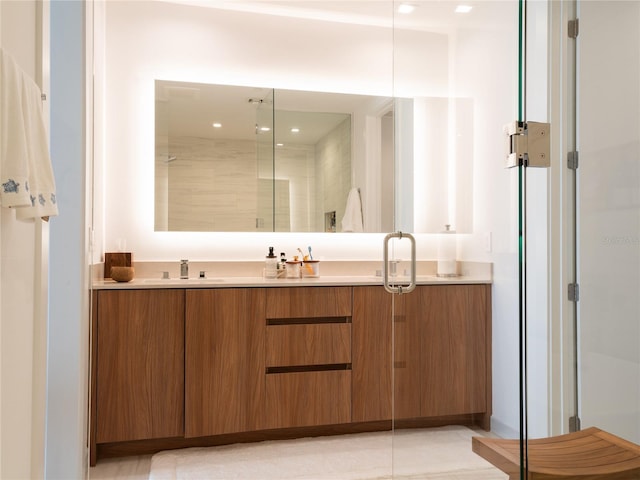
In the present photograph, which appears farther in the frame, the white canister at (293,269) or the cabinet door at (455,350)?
the white canister at (293,269)

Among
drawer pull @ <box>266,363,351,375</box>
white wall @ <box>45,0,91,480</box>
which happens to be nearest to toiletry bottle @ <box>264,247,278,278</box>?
drawer pull @ <box>266,363,351,375</box>

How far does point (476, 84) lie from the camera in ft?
4.65

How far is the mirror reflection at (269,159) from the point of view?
125 inches

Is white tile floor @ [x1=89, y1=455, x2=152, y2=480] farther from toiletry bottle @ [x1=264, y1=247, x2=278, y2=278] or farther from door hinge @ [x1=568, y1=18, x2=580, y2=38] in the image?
door hinge @ [x1=568, y1=18, x2=580, y2=38]

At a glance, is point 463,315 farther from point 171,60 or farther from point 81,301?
point 171,60

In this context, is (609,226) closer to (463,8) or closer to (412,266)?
(412,266)

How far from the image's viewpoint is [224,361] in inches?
105

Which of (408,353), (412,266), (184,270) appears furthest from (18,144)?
(184,270)

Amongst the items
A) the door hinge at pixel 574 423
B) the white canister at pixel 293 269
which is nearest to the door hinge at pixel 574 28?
the door hinge at pixel 574 423

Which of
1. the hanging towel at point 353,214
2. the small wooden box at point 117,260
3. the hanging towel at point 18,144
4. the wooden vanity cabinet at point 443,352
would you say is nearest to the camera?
Result: the hanging towel at point 18,144

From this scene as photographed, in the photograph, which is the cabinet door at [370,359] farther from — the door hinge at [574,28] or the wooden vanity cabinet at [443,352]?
the door hinge at [574,28]

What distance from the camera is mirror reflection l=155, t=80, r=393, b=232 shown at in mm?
3176

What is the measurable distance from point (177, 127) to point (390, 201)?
144 centimetres

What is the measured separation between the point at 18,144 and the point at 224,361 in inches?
71.2
